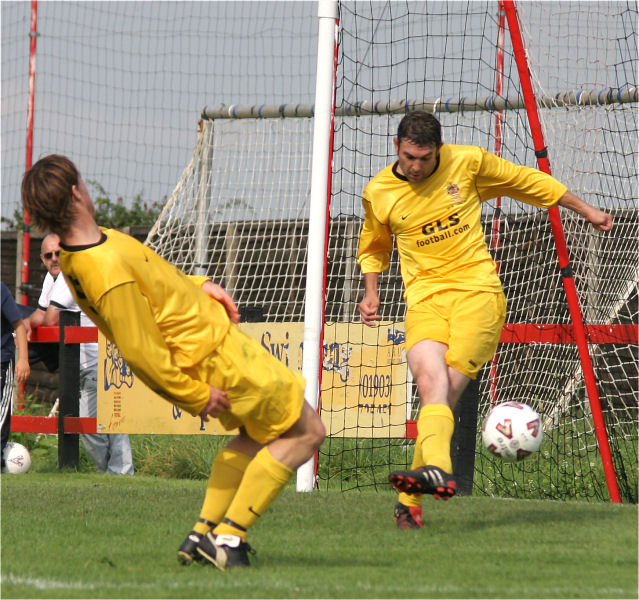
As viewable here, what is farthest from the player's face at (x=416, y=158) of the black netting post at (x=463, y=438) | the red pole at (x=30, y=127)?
the red pole at (x=30, y=127)

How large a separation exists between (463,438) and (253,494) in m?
3.37

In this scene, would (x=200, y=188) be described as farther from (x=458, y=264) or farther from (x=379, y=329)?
(x=458, y=264)

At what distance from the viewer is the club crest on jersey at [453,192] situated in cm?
587

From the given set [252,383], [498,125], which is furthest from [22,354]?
[252,383]

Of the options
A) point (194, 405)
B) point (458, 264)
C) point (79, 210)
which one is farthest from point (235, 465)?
point (458, 264)

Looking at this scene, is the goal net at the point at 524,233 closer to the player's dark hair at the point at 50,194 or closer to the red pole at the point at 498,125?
the red pole at the point at 498,125

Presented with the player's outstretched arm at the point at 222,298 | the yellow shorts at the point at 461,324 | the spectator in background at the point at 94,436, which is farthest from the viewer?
the spectator in background at the point at 94,436

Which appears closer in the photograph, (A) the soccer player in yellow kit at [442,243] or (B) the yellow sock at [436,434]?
(B) the yellow sock at [436,434]

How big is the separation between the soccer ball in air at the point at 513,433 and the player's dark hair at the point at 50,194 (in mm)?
2790

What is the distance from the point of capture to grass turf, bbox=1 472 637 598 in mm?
3973

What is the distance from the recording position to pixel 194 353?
4.26m

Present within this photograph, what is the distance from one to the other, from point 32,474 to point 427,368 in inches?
204

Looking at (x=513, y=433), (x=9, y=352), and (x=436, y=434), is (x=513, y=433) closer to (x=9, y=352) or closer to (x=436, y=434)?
(x=436, y=434)

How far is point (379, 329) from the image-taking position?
8.73 m
